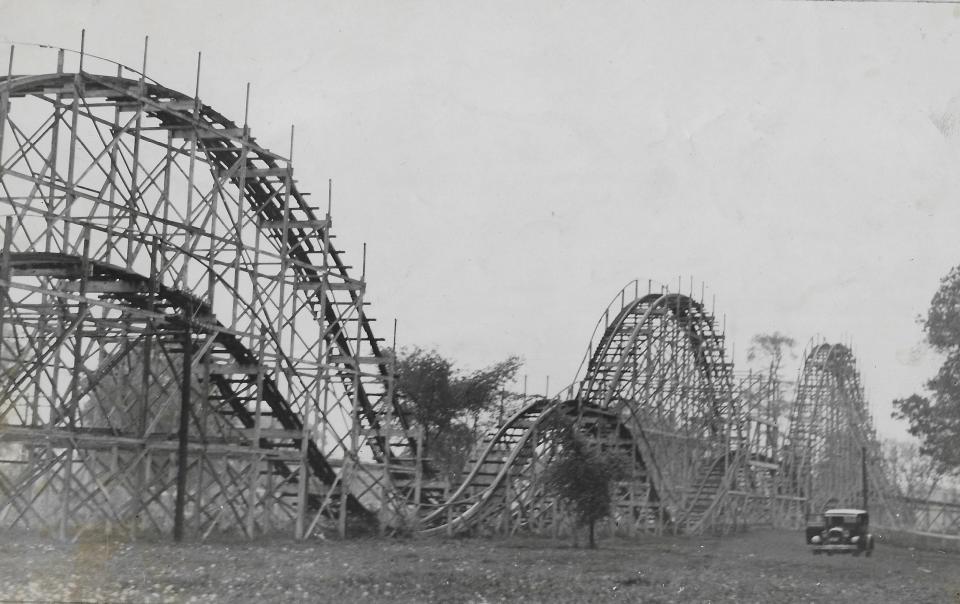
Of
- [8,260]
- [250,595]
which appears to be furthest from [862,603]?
[8,260]

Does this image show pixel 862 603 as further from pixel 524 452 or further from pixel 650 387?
pixel 650 387

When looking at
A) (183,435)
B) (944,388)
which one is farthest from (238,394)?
(944,388)

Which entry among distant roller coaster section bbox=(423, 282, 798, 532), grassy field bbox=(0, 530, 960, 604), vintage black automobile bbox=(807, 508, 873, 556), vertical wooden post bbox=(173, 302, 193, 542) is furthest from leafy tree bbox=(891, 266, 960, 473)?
vertical wooden post bbox=(173, 302, 193, 542)

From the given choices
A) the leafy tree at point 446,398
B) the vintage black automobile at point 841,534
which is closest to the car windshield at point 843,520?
the vintage black automobile at point 841,534

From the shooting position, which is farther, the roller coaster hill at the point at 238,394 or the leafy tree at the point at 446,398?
the leafy tree at the point at 446,398

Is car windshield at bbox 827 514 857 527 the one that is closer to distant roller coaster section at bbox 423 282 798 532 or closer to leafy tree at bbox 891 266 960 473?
distant roller coaster section at bbox 423 282 798 532

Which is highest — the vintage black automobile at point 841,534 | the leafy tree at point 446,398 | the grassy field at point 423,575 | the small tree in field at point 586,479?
the leafy tree at point 446,398

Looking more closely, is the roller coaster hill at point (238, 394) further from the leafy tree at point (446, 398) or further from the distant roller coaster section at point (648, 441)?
the leafy tree at point (446, 398)

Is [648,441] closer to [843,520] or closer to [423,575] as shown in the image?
[843,520]
